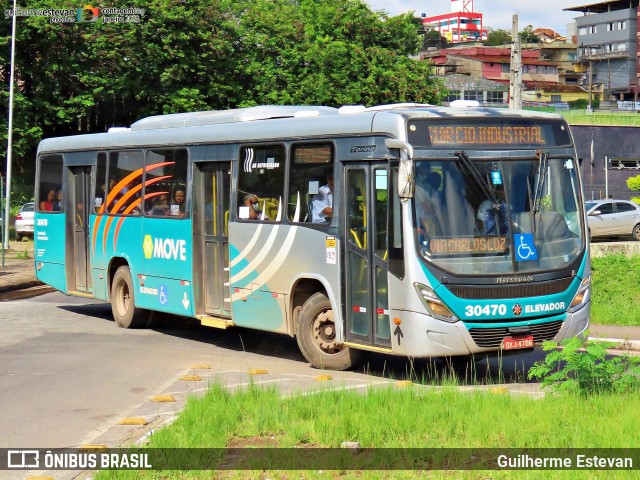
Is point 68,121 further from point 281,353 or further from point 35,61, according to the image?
point 281,353

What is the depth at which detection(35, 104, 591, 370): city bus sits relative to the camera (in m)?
11.2

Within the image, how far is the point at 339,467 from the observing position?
7.13 m

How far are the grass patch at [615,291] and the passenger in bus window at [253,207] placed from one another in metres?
6.87

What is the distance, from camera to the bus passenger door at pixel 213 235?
1447cm

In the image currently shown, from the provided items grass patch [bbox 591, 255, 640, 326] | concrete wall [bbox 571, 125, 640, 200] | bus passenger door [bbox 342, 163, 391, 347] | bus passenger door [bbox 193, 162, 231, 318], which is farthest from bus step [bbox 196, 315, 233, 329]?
concrete wall [bbox 571, 125, 640, 200]

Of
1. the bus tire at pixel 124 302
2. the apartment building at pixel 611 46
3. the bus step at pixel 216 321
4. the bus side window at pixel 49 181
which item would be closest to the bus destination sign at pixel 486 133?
the bus step at pixel 216 321

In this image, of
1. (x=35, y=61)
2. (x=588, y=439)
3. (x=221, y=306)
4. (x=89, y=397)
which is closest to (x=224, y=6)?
(x=35, y=61)

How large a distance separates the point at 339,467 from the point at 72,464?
2.07 m

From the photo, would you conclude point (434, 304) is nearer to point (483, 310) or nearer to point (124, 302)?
point (483, 310)

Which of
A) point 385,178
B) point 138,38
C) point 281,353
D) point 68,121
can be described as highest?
point 138,38

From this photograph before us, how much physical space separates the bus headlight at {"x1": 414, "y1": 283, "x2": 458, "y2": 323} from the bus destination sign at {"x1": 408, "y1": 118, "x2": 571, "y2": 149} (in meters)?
1.49

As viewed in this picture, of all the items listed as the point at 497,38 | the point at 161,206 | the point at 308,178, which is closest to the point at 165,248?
the point at 161,206

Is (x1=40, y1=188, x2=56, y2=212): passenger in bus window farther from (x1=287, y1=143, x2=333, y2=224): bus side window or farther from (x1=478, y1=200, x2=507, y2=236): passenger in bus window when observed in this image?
(x1=478, y1=200, x2=507, y2=236): passenger in bus window

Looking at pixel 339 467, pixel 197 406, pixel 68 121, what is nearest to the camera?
pixel 339 467
